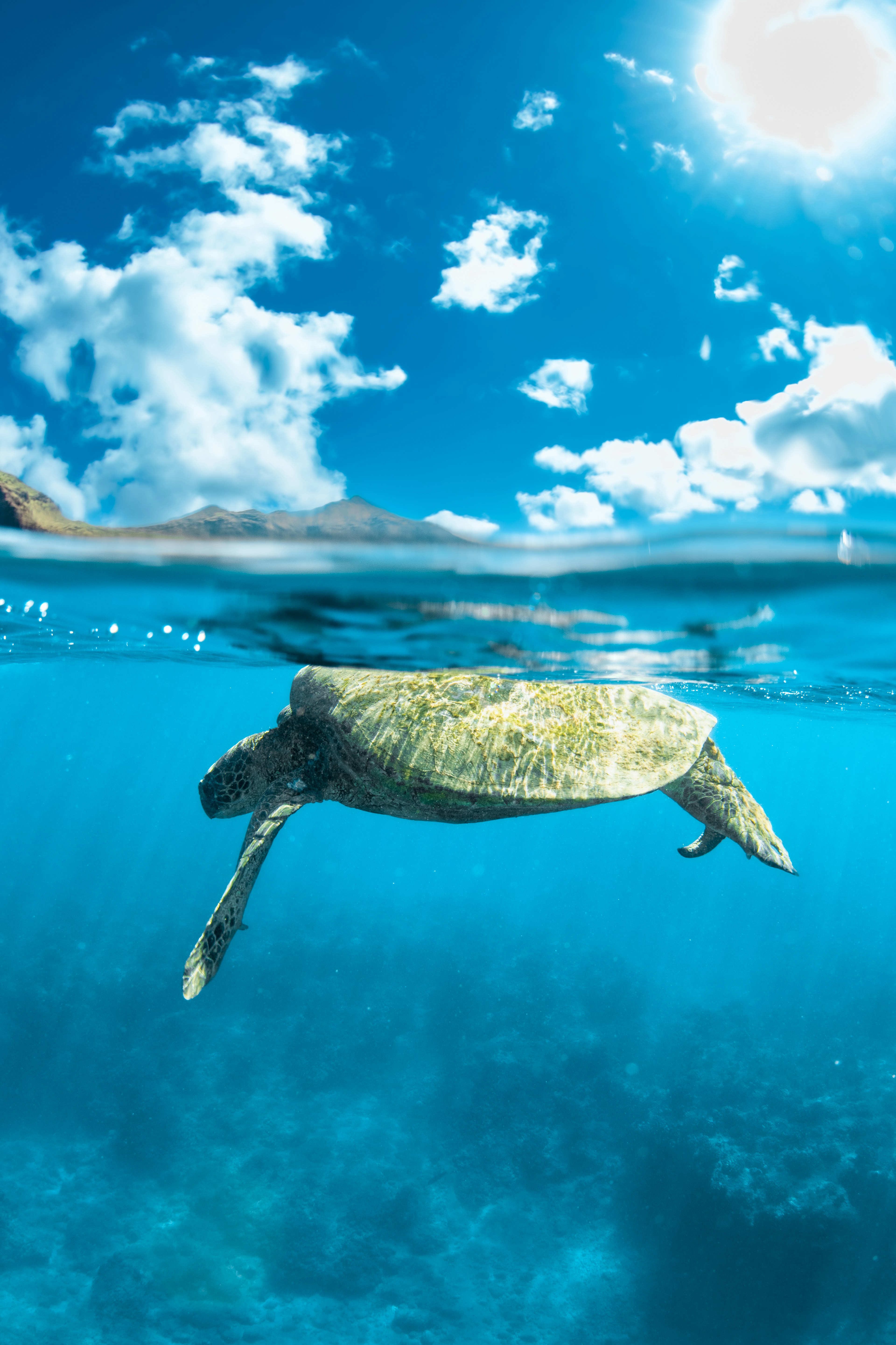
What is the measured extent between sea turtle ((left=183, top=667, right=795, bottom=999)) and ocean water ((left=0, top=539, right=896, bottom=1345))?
6.90 feet

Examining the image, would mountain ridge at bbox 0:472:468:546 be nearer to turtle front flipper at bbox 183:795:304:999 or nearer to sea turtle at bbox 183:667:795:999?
sea turtle at bbox 183:667:795:999

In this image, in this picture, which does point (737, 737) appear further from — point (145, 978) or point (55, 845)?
point (55, 845)

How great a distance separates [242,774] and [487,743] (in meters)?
3.26

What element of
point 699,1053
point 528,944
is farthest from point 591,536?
point 528,944

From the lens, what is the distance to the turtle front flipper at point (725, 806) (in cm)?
803

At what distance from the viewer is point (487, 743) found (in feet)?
22.5

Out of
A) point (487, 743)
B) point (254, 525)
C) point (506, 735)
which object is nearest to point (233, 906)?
point (487, 743)

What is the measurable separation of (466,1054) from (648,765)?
16530mm

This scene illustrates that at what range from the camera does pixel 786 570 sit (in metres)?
8.65

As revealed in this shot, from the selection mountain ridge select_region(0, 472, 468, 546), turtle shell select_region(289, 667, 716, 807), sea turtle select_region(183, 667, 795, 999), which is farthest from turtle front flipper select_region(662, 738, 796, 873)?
mountain ridge select_region(0, 472, 468, 546)

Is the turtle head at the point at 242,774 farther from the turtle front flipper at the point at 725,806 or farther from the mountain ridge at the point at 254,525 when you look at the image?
the turtle front flipper at the point at 725,806

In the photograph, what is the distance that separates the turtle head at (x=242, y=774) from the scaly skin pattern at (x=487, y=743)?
65 centimetres

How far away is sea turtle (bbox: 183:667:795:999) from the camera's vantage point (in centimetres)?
668

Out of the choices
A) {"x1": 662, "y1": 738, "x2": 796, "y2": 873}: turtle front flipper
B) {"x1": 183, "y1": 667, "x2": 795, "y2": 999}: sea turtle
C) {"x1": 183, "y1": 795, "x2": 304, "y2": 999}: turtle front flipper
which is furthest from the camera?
{"x1": 662, "y1": 738, "x2": 796, "y2": 873}: turtle front flipper
